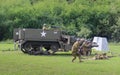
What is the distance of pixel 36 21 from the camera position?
198 feet

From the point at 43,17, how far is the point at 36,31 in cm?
3039

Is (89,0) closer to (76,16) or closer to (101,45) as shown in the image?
(76,16)

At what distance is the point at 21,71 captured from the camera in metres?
19.1

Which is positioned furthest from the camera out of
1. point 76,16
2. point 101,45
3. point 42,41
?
point 76,16

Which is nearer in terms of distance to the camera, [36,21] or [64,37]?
[64,37]

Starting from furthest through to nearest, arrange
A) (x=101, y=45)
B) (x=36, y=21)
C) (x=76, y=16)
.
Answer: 1. (x=76, y=16)
2. (x=36, y=21)
3. (x=101, y=45)

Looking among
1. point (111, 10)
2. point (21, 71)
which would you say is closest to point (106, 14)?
point (111, 10)

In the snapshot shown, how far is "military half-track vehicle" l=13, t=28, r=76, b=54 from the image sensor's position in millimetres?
31297

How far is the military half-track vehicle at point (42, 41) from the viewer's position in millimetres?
31297

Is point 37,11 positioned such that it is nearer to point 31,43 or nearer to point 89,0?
point 89,0

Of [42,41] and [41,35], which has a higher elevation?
[41,35]

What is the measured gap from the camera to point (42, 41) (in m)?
31.4

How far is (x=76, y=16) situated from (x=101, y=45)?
2922 cm

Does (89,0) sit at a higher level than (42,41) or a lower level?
higher
